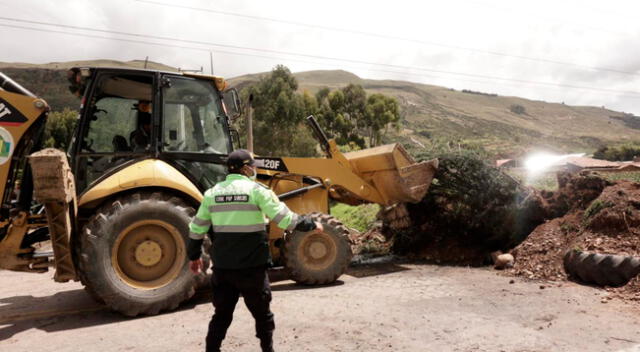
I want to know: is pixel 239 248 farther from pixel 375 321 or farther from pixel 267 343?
pixel 375 321

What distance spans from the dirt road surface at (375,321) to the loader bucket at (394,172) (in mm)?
1648

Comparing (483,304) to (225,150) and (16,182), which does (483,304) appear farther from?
(16,182)

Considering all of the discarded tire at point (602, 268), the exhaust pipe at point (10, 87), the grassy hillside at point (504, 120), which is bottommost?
the discarded tire at point (602, 268)

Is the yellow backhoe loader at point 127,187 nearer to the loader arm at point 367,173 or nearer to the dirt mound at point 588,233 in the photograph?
the loader arm at point 367,173

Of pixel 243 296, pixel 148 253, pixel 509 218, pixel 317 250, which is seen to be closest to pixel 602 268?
pixel 509 218

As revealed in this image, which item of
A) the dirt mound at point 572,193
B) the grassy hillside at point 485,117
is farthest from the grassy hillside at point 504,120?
the dirt mound at point 572,193

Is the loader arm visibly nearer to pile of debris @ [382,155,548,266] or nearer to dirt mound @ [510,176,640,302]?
pile of debris @ [382,155,548,266]

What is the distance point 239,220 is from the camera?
3580mm

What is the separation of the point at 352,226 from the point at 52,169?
9.06 meters

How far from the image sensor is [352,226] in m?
12.8

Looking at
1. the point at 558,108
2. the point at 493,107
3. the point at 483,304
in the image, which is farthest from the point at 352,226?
the point at 558,108

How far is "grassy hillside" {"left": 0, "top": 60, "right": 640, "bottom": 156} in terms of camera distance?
3191 inches

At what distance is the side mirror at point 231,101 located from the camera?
21.3 feet

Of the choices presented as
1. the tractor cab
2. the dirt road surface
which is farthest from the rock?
the tractor cab
